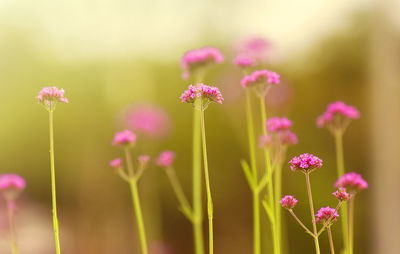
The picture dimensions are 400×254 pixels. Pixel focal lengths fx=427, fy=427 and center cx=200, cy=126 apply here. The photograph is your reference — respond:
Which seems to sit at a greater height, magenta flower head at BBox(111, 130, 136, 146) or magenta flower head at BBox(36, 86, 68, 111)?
magenta flower head at BBox(36, 86, 68, 111)

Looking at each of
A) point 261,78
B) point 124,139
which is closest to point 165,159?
point 124,139

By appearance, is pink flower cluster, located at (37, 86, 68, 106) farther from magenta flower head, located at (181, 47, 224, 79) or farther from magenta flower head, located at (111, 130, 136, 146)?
magenta flower head, located at (181, 47, 224, 79)

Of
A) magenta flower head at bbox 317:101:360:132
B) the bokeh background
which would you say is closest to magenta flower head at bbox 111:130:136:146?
magenta flower head at bbox 317:101:360:132

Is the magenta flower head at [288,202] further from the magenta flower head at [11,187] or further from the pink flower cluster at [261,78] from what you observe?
the magenta flower head at [11,187]

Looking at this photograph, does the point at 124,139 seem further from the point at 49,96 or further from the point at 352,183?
the point at 352,183

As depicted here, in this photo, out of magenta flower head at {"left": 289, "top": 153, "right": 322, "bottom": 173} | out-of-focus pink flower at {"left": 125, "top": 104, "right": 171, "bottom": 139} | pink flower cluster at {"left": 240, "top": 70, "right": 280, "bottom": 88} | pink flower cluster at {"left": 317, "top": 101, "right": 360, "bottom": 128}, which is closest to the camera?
magenta flower head at {"left": 289, "top": 153, "right": 322, "bottom": 173}

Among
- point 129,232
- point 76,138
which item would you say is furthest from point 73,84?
point 129,232
